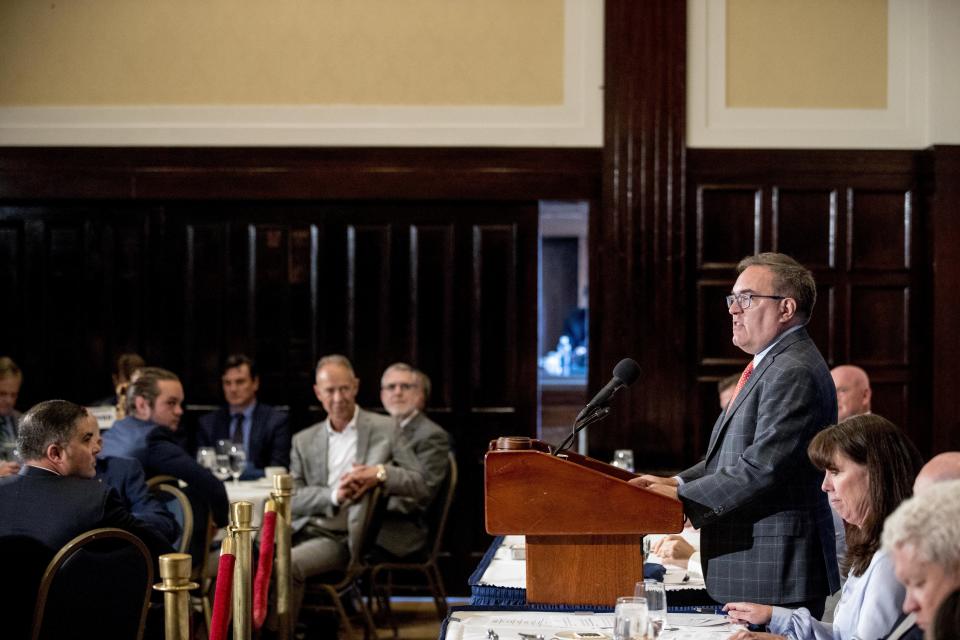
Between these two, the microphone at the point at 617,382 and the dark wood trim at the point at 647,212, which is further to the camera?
the dark wood trim at the point at 647,212

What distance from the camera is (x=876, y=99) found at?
7.38 metres

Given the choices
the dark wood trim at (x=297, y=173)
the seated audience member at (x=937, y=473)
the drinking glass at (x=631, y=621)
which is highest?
the dark wood trim at (x=297, y=173)

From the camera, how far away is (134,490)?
464cm

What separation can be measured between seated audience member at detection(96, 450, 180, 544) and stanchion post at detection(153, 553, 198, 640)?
1.76 meters

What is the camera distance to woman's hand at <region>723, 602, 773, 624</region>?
2783mm

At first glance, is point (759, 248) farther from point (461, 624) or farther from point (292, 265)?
point (461, 624)

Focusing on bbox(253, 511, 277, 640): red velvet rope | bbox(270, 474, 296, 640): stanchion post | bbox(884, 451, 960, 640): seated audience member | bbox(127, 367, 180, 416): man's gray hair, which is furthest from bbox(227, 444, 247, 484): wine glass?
bbox(884, 451, 960, 640): seated audience member

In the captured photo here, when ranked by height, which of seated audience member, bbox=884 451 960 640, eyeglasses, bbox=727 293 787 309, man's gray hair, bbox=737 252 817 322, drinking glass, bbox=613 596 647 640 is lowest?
drinking glass, bbox=613 596 647 640

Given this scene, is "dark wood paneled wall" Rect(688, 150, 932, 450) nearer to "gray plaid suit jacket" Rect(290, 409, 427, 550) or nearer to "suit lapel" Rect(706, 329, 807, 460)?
"gray plaid suit jacket" Rect(290, 409, 427, 550)

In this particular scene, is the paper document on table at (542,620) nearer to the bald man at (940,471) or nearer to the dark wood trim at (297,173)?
the bald man at (940,471)

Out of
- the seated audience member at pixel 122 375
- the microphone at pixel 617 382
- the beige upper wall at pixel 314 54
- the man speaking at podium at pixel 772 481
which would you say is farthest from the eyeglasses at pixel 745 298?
the seated audience member at pixel 122 375

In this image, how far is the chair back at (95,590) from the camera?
340 cm

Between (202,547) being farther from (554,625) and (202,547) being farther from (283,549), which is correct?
(554,625)

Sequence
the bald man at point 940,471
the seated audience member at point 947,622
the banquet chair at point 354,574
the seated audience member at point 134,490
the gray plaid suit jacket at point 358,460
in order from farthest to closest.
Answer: the gray plaid suit jacket at point 358,460, the banquet chair at point 354,574, the seated audience member at point 134,490, the bald man at point 940,471, the seated audience member at point 947,622
